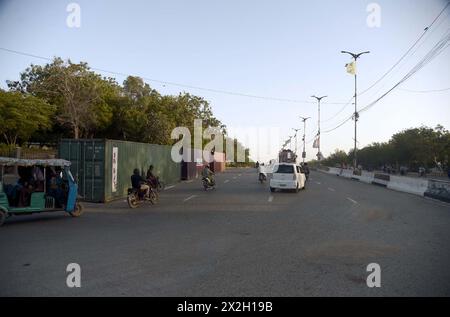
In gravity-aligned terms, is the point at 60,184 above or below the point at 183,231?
above

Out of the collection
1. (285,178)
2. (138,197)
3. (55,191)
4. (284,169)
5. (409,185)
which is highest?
(284,169)

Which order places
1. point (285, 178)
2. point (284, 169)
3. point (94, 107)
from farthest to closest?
point (94, 107), point (284, 169), point (285, 178)

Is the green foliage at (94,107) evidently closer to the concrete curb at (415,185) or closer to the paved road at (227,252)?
the concrete curb at (415,185)

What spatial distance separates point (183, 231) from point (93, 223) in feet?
10.5

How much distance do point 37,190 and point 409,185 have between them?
22161 mm

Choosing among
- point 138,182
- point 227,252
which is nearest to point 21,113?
point 138,182

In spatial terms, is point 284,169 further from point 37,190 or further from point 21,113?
point 21,113

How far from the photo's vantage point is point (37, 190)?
42.4 feet

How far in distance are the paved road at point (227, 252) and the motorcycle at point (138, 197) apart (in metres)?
1.35

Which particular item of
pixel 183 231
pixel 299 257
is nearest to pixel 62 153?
pixel 183 231

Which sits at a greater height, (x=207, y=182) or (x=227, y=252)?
(x=207, y=182)
